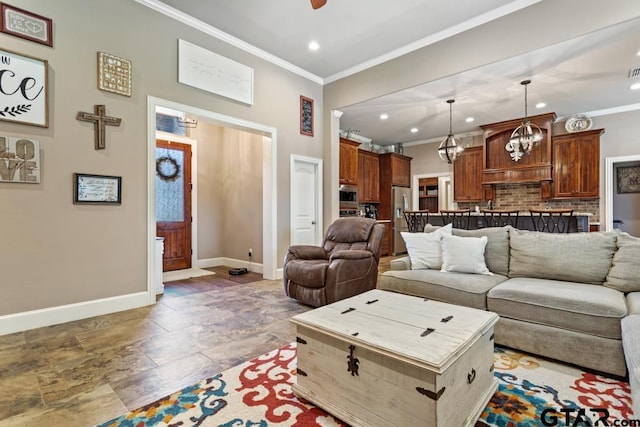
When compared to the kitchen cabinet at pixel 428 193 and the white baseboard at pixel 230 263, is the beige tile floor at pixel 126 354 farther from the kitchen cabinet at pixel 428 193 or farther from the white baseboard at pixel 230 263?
the kitchen cabinet at pixel 428 193

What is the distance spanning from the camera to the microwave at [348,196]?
6633 millimetres

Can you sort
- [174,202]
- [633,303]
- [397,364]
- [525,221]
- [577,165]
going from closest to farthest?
[397,364] → [633,303] → [525,221] → [174,202] → [577,165]

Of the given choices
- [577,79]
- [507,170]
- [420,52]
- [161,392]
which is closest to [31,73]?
[161,392]

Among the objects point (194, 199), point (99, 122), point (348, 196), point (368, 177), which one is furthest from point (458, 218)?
point (99, 122)

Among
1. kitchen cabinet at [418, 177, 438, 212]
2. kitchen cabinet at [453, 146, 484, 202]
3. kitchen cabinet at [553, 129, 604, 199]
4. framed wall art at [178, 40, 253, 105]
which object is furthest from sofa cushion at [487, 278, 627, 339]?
kitchen cabinet at [418, 177, 438, 212]

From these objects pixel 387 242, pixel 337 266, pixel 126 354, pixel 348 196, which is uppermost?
pixel 348 196

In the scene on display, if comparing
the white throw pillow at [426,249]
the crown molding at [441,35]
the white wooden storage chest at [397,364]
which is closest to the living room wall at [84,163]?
the crown molding at [441,35]

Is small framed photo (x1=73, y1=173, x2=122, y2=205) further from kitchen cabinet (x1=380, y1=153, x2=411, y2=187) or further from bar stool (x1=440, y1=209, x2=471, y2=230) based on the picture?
kitchen cabinet (x1=380, y1=153, x2=411, y2=187)

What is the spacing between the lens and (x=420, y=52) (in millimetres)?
4254

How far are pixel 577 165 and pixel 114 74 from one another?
7.94m

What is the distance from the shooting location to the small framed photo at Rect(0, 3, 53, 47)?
268 centimetres

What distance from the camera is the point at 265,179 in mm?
4895

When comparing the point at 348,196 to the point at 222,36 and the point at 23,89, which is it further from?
the point at 23,89

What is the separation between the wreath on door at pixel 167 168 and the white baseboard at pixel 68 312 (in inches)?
111
